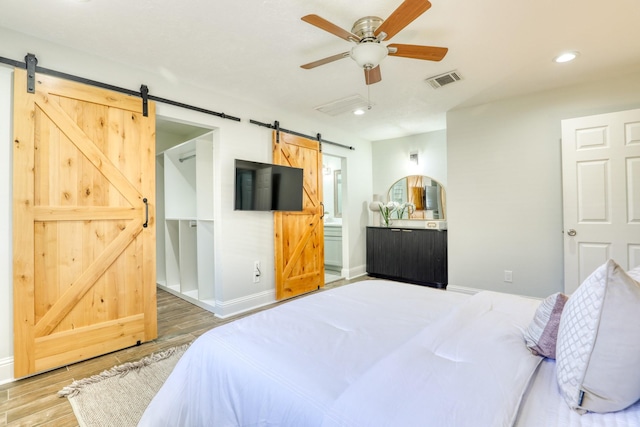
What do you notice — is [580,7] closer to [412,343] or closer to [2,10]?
[412,343]

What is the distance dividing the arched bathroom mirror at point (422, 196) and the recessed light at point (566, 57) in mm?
2444

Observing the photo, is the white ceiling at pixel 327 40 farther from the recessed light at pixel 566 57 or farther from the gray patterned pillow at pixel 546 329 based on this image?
Answer: the gray patterned pillow at pixel 546 329

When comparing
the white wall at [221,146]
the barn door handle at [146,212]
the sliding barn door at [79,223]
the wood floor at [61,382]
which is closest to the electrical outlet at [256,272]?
the white wall at [221,146]

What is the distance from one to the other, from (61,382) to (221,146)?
2.41m

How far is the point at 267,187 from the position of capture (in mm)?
3672

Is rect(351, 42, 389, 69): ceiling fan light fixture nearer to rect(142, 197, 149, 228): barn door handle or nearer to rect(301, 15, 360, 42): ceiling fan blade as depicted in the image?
rect(301, 15, 360, 42): ceiling fan blade

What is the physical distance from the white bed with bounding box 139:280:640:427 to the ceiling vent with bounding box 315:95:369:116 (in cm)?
260

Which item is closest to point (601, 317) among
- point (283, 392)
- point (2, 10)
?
point (283, 392)

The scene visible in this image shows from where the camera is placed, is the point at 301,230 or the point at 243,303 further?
the point at 301,230

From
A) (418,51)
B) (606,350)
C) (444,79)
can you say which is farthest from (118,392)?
(444,79)

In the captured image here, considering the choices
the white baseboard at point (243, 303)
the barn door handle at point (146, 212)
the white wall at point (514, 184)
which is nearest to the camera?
the barn door handle at point (146, 212)

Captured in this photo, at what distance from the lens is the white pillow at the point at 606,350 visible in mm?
761

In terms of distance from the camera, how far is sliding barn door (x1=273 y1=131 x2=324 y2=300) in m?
3.91

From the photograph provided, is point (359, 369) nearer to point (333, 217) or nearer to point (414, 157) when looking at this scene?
point (414, 157)
